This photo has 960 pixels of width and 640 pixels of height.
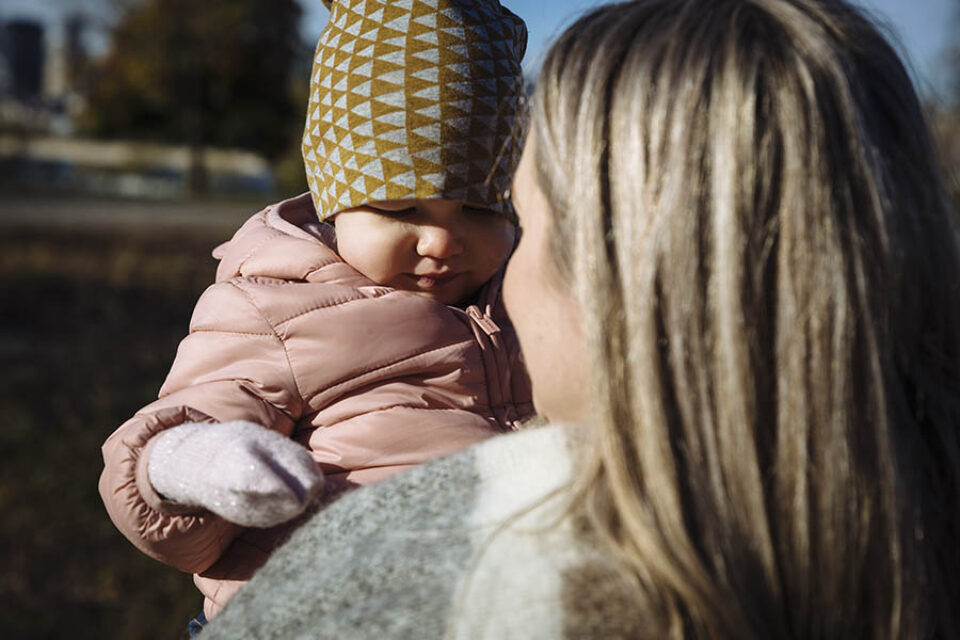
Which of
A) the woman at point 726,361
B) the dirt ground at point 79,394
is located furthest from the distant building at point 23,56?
the woman at point 726,361

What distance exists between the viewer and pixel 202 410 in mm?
1652

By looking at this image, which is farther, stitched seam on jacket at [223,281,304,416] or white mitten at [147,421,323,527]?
stitched seam on jacket at [223,281,304,416]

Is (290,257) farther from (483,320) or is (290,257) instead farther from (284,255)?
(483,320)

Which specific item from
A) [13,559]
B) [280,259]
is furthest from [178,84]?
[280,259]

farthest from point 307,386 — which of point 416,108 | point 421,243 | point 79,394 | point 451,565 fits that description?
point 79,394

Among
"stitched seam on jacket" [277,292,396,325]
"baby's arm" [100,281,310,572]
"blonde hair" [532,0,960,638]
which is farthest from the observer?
"stitched seam on jacket" [277,292,396,325]

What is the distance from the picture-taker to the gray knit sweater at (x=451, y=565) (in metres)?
1.10

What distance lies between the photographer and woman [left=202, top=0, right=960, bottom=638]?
43.4 inches

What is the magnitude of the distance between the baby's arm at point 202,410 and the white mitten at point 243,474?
101 mm

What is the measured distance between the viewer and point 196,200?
1828cm

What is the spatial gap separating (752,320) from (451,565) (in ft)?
1.40

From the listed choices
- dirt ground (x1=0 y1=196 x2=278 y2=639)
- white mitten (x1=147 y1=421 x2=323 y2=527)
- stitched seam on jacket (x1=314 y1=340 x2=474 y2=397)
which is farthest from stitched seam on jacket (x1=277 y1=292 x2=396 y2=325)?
dirt ground (x1=0 y1=196 x2=278 y2=639)

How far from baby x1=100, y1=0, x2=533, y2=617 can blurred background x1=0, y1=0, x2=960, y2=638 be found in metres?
0.47

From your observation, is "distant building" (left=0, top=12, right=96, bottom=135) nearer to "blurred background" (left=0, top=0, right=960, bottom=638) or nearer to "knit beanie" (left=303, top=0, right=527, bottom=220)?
"blurred background" (left=0, top=0, right=960, bottom=638)
